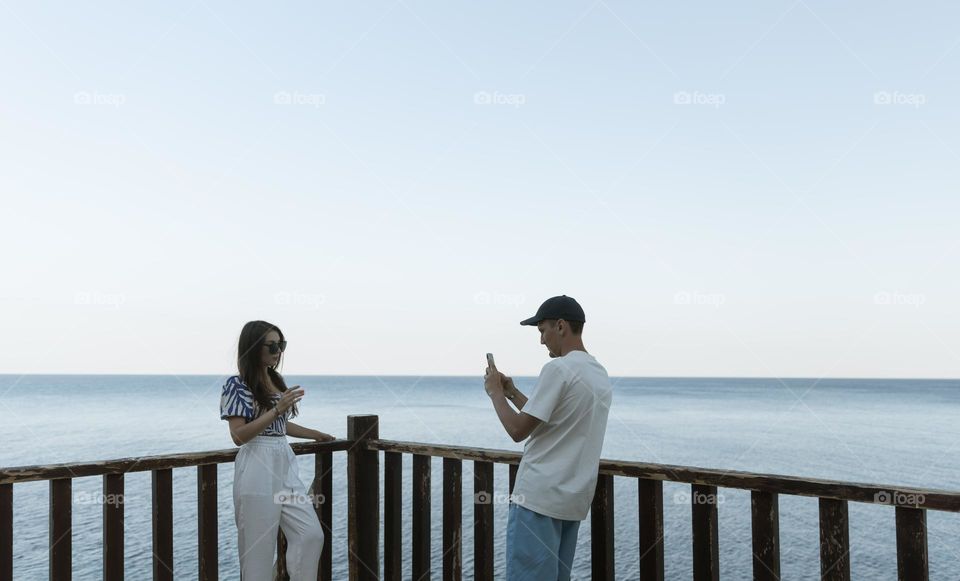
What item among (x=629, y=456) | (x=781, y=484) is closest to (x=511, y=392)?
(x=781, y=484)

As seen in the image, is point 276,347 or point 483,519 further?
point 483,519

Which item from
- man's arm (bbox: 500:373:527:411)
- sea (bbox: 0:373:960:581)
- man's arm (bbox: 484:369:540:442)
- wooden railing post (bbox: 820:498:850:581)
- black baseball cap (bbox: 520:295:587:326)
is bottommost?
sea (bbox: 0:373:960:581)

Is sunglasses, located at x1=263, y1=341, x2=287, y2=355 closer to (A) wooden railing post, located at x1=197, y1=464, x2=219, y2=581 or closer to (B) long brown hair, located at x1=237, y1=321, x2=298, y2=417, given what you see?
(B) long brown hair, located at x1=237, y1=321, x2=298, y2=417

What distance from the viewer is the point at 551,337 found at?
309 cm

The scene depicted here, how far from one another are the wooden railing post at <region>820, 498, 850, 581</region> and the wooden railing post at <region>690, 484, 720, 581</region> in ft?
1.34

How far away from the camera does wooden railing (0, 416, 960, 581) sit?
2.72 meters

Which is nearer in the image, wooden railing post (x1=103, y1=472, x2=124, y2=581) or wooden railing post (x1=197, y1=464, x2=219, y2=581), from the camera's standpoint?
wooden railing post (x1=103, y1=472, x2=124, y2=581)

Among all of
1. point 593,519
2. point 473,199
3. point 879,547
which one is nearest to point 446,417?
point 473,199

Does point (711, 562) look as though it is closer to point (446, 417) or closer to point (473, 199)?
point (473, 199)

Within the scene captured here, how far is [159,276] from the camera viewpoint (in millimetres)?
44594

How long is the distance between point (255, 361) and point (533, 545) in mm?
1428

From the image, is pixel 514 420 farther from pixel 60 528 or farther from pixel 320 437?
pixel 60 528

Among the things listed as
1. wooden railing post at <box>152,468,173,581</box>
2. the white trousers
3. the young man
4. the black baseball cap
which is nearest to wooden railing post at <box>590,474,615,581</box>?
the young man

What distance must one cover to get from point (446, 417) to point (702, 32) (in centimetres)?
3484
